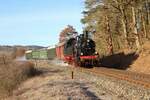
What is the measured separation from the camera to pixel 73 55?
42.2 m

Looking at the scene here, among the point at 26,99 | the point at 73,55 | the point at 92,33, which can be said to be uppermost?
the point at 92,33

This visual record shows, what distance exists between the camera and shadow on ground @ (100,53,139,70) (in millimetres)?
38125

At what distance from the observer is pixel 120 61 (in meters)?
40.9

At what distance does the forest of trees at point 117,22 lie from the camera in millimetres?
42500

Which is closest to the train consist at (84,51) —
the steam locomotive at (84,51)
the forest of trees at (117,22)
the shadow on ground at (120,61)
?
the steam locomotive at (84,51)

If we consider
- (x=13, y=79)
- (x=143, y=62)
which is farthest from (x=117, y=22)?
(x=13, y=79)

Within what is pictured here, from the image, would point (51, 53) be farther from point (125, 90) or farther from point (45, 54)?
point (125, 90)

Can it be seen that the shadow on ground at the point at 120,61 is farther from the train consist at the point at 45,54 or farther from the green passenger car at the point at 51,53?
the train consist at the point at 45,54

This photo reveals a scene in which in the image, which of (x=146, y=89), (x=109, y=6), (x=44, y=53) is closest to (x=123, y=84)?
(x=146, y=89)

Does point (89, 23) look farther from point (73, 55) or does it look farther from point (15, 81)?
point (15, 81)

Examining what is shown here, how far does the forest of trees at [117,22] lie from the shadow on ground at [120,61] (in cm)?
127

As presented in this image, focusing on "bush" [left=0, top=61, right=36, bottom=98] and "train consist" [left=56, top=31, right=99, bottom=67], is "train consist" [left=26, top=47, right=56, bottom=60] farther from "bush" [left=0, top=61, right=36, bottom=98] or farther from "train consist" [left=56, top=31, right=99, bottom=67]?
"bush" [left=0, top=61, right=36, bottom=98]

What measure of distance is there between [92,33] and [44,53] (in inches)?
697

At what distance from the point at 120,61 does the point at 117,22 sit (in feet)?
70.3
